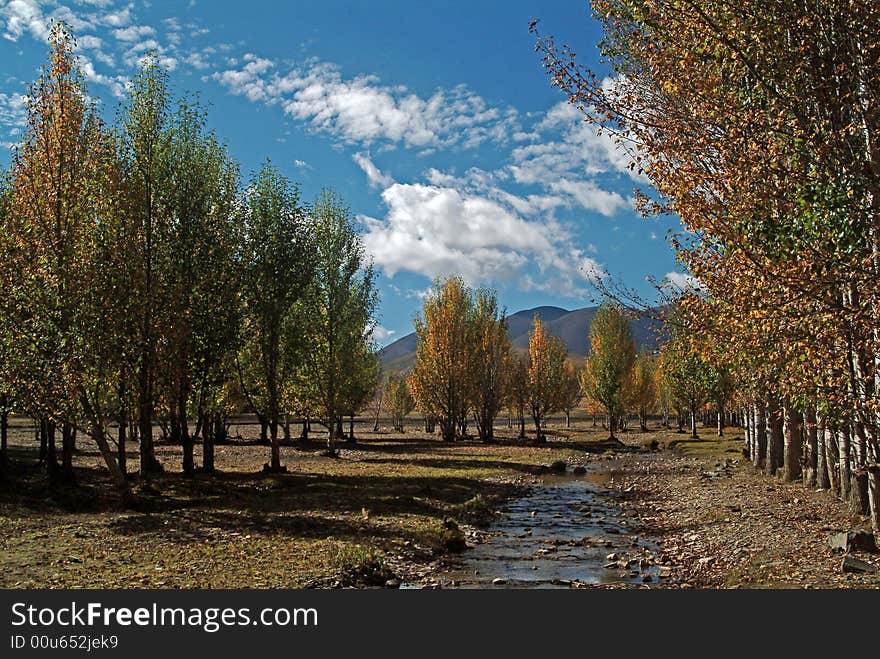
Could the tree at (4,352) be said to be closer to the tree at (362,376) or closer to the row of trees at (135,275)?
the row of trees at (135,275)

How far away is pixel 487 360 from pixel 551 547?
54885 mm

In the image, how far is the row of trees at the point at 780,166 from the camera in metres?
11.1

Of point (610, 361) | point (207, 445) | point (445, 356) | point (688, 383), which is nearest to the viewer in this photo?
point (207, 445)

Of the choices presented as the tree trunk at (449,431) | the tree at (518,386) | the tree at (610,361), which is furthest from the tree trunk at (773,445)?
the tree at (518,386)

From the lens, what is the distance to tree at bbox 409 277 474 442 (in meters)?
68.7

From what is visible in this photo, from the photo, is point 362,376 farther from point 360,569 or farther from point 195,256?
point 360,569

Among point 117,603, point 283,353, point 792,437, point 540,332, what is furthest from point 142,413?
point 540,332

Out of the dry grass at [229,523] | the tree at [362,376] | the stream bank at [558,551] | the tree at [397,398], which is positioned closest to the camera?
the dry grass at [229,523]

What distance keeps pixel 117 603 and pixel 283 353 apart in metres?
25.8

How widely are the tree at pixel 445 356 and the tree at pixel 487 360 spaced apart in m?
1.30

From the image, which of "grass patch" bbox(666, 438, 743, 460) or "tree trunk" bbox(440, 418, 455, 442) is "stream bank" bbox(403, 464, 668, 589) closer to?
"grass patch" bbox(666, 438, 743, 460)

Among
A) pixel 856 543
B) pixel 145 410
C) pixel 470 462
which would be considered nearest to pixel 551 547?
pixel 856 543

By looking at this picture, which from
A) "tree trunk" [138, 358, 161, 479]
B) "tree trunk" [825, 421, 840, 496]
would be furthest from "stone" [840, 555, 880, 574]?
"tree trunk" [138, 358, 161, 479]

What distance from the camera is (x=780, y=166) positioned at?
11234 millimetres
